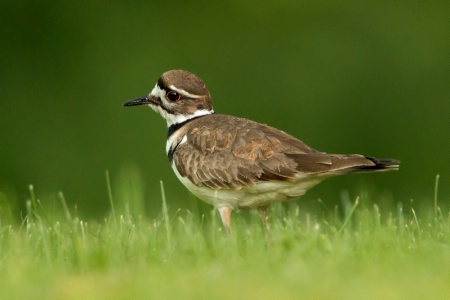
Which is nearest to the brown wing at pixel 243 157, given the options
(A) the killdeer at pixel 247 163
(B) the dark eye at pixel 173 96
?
(A) the killdeer at pixel 247 163

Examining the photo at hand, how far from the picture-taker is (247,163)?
7.76m

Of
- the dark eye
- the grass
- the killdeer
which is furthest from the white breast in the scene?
the dark eye

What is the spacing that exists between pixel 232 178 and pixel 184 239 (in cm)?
113

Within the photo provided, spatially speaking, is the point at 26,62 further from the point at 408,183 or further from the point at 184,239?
the point at 184,239

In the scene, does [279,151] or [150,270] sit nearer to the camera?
[150,270]

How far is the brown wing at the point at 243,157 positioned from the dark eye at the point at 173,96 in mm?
488

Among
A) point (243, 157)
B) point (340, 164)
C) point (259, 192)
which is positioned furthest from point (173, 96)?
point (340, 164)

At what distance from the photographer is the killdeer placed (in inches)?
296

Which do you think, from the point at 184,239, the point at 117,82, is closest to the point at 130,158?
the point at 117,82

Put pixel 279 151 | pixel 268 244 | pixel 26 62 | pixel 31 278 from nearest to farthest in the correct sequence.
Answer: pixel 31 278, pixel 268 244, pixel 279 151, pixel 26 62

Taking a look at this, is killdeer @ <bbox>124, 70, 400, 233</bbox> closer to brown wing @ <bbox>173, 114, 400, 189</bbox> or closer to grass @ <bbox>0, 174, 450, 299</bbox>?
Answer: brown wing @ <bbox>173, 114, 400, 189</bbox>

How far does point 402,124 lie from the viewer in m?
16.2

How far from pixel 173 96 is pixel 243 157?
1227 mm

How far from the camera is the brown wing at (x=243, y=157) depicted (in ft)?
24.7
